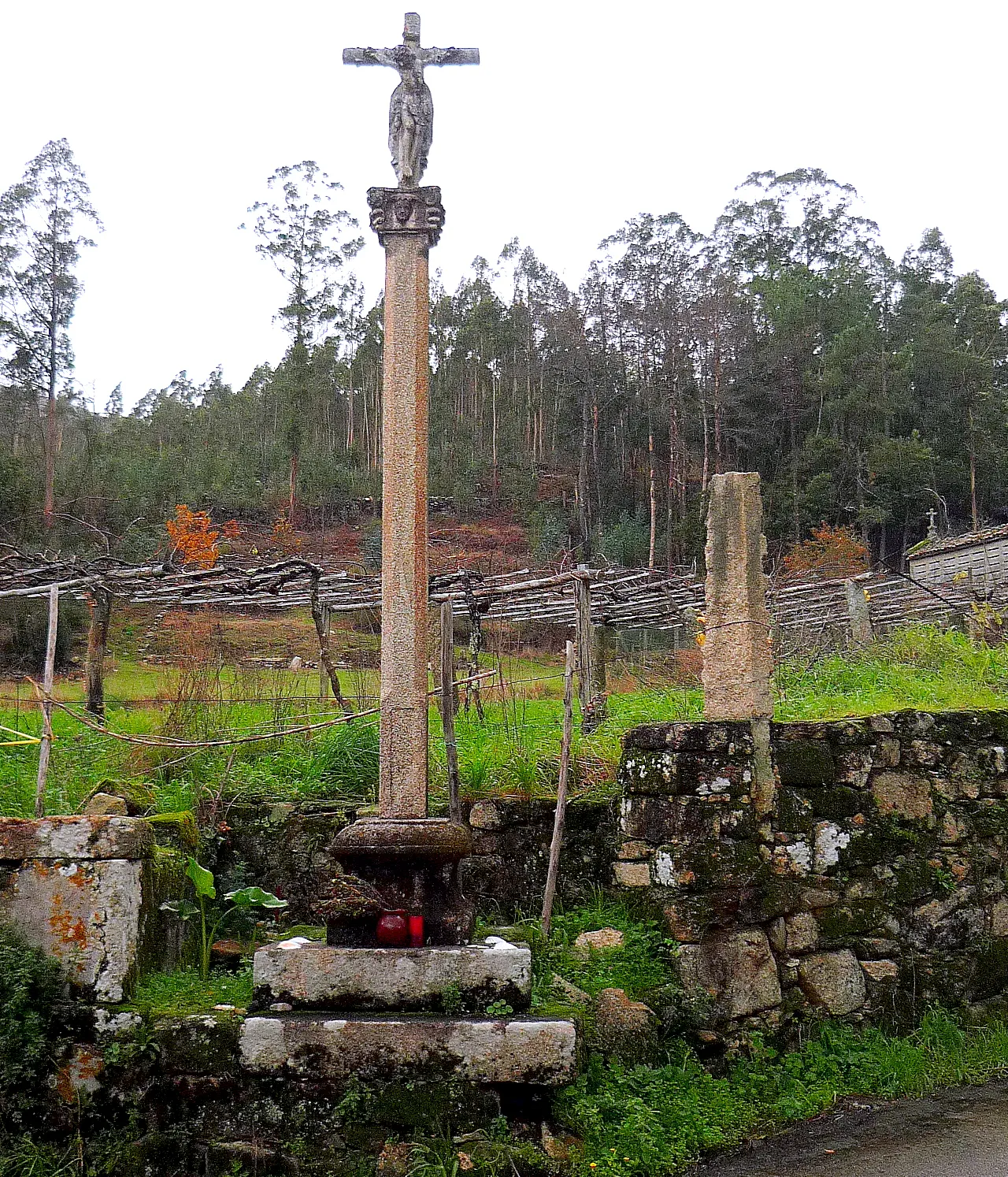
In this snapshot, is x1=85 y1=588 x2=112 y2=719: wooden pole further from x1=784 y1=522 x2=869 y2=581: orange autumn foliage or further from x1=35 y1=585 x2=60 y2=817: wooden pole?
x1=784 y1=522 x2=869 y2=581: orange autumn foliage

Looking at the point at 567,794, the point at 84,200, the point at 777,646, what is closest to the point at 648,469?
the point at 84,200

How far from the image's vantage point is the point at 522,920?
665 centimetres

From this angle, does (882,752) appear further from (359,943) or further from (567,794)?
(359,943)

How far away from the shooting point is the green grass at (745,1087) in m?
4.89

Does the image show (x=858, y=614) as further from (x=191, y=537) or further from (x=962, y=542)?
(x=191, y=537)

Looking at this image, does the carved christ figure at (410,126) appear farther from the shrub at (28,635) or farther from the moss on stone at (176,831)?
the shrub at (28,635)

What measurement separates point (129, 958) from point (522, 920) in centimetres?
253

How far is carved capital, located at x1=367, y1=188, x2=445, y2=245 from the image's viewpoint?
223 inches

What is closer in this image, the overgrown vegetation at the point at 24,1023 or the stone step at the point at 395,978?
the overgrown vegetation at the point at 24,1023

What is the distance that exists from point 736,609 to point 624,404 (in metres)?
32.2

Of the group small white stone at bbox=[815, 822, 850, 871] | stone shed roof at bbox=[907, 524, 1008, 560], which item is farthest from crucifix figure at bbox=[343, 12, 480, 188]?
stone shed roof at bbox=[907, 524, 1008, 560]

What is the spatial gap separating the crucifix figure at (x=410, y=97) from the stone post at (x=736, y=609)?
8.59ft

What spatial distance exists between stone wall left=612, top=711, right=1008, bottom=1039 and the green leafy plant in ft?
7.18

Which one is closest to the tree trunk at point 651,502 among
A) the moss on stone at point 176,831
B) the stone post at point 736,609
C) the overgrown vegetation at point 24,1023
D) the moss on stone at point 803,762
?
the stone post at point 736,609
